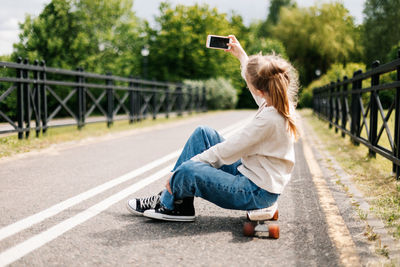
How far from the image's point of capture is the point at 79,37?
3312cm

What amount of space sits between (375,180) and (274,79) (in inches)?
102

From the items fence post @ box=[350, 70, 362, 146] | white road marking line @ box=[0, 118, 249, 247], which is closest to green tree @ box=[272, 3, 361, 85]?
fence post @ box=[350, 70, 362, 146]

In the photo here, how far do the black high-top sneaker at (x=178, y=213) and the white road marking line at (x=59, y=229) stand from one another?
1.95ft

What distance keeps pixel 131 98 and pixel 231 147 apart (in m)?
12.2

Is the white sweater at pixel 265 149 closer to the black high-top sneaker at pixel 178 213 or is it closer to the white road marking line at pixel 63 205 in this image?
the black high-top sneaker at pixel 178 213

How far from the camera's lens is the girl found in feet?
9.12

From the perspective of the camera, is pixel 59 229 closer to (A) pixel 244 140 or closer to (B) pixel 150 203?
(B) pixel 150 203

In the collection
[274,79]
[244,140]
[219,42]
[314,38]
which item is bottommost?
[244,140]

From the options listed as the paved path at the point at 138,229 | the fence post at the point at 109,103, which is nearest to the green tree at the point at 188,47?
the fence post at the point at 109,103

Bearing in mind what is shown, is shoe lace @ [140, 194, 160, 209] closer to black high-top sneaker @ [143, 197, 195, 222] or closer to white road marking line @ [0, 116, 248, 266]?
black high-top sneaker @ [143, 197, 195, 222]

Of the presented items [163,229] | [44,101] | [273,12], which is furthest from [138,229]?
[273,12]

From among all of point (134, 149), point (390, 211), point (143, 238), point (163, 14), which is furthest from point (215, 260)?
point (163, 14)

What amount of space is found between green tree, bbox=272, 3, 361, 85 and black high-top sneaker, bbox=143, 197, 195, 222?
34.8 metres

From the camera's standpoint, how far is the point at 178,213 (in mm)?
3141
